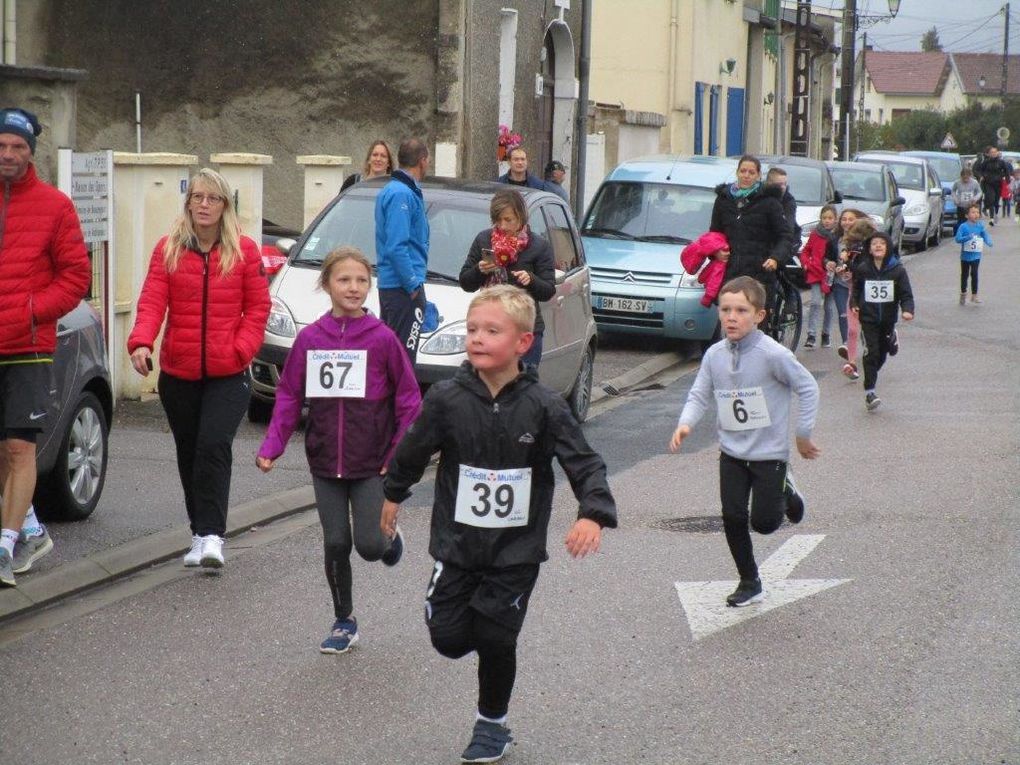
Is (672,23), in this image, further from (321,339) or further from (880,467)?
(321,339)

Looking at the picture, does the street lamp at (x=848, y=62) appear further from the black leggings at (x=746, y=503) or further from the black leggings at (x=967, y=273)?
the black leggings at (x=746, y=503)

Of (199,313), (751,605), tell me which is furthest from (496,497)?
(199,313)

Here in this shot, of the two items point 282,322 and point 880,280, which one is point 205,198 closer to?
point 282,322

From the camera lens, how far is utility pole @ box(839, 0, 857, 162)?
160 feet

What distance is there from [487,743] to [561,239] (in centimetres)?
846

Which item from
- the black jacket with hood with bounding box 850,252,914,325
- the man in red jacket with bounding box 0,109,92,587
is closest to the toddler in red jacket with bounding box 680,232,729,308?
the black jacket with hood with bounding box 850,252,914,325

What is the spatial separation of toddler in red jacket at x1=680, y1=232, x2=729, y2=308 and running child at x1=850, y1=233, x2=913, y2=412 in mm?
1215

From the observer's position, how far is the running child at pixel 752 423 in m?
7.36

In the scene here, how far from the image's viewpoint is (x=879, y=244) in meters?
14.1

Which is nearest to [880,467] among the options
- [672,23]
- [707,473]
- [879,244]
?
[707,473]

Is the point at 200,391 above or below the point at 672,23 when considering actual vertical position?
below

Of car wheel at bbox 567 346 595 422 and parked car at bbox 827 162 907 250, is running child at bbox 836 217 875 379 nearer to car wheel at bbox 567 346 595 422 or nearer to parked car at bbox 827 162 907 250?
car wheel at bbox 567 346 595 422

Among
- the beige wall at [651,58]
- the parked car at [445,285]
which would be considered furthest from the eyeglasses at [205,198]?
the beige wall at [651,58]

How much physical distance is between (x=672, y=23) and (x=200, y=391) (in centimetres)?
2990
